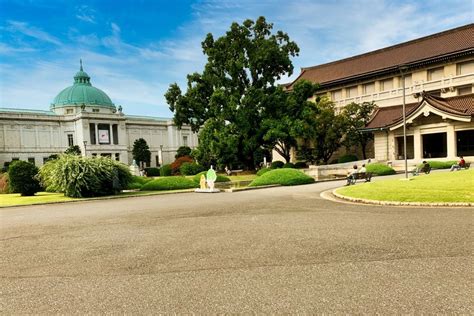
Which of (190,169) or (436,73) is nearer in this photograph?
(436,73)

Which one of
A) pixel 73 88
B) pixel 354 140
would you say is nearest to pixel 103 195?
pixel 354 140

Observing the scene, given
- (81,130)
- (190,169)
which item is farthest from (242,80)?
(81,130)

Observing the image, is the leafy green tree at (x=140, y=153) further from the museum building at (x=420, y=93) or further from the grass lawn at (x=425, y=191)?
the grass lawn at (x=425, y=191)

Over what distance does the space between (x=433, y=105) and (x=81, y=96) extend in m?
89.5

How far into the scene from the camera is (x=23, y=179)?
23.2 metres

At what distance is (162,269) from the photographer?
5.78 metres

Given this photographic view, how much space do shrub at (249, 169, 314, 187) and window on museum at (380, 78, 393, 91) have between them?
24.3 m

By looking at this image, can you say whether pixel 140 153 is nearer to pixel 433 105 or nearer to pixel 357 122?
pixel 357 122

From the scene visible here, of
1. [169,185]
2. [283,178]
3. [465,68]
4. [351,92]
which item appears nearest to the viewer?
[283,178]

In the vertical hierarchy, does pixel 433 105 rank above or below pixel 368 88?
below

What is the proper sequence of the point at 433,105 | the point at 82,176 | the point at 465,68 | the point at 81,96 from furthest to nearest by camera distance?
the point at 81,96 < the point at 465,68 < the point at 433,105 < the point at 82,176

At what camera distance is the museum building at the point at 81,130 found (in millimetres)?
82438

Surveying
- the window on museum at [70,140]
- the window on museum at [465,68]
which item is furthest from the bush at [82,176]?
the window on museum at [70,140]

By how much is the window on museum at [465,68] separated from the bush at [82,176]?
3567cm
